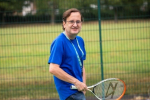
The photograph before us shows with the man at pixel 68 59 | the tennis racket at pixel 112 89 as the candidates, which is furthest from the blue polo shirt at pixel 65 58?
the tennis racket at pixel 112 89

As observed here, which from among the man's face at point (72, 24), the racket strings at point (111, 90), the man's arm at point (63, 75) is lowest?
the racket strings at point (111, 90)

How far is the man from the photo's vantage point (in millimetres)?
3715

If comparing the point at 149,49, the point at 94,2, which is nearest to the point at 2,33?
the point at 94,2

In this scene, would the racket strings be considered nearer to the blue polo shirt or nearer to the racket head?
the racket head

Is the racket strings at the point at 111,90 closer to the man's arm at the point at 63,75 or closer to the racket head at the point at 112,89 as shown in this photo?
the racket head at the point at 112,89

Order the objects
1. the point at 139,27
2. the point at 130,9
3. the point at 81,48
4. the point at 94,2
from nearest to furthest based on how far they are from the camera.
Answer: the point at 81,48 < the point at 139,27 < the point at 130,9 < the point at 94,2

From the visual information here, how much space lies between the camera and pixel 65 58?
12.6 ft

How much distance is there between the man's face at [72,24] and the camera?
382cm

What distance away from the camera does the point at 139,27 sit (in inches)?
306

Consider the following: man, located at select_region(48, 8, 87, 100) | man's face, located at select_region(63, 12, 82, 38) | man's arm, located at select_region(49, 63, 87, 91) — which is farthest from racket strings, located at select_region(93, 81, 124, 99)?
man's face, located at select_region(63, 12, 82, 38)

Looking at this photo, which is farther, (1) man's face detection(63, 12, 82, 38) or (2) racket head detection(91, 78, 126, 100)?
(2) racket head detection(91, 78, 126, 100)

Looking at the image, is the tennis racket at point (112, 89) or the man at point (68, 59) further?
the tennis racket at point (112, 89)

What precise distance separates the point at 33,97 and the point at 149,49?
3.22 metres

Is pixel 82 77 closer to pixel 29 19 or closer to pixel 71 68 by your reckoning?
pixel 71 68
